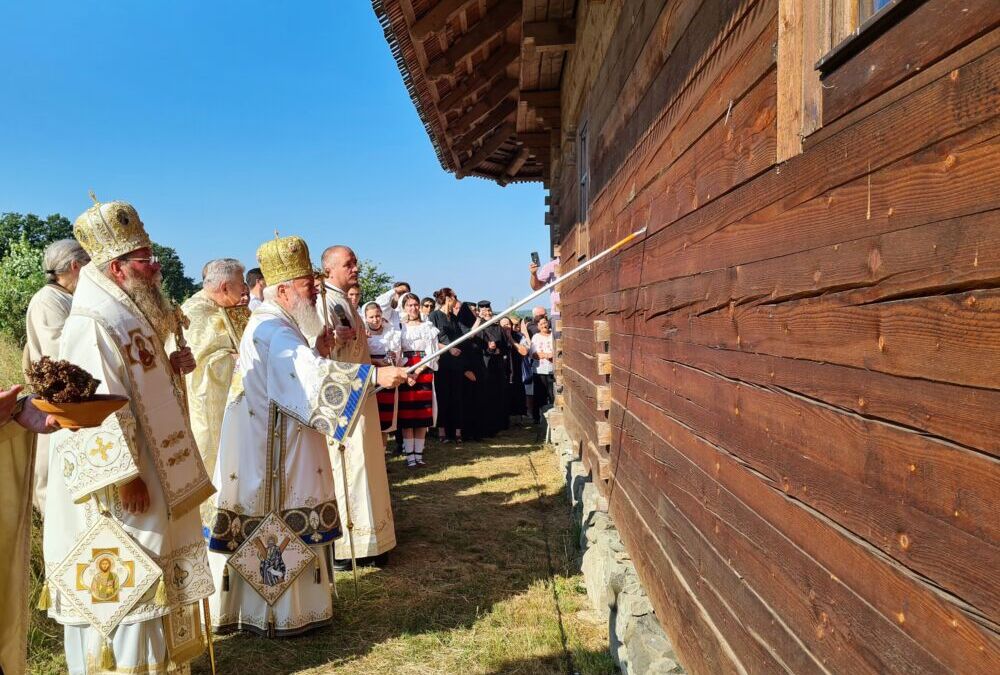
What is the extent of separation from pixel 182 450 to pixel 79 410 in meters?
1.29

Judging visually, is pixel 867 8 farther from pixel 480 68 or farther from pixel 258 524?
pixel 480 68

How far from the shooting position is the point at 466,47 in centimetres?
796

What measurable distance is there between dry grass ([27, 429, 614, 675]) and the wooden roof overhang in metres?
4.49

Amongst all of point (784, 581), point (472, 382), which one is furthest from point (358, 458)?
point (472, 382)

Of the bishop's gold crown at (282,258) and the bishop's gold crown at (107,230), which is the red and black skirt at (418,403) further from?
the bishop's gold crown at (107,230)

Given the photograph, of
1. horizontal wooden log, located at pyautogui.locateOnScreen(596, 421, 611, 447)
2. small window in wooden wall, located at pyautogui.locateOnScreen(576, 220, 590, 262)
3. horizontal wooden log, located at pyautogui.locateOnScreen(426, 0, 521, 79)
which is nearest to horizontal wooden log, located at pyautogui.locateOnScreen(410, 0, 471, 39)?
horizontal wooden log, located at pyautogui.locateOnScreen(426, 0, 521, 79)

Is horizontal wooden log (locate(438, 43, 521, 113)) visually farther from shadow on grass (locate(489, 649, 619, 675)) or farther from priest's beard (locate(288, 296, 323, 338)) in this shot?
shadow on grass (locate(489, 649, 619, 675))

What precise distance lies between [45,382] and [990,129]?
264 cm

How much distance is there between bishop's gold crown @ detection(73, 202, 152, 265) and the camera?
3574 mm

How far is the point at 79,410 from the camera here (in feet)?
8.14

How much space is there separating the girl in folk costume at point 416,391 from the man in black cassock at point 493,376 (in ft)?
5.70

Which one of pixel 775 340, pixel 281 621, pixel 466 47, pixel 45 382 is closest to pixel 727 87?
pixel 775 340

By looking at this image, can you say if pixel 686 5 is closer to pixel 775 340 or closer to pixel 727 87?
pixel 727 87

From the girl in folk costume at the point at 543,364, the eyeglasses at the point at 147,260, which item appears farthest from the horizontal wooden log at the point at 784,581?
the girl in folk costume at the point at 543,364
